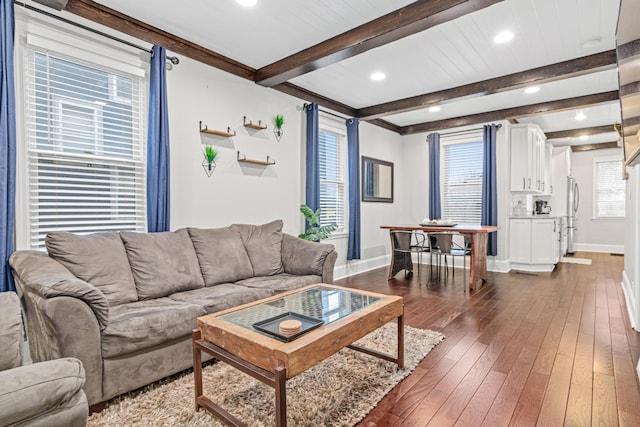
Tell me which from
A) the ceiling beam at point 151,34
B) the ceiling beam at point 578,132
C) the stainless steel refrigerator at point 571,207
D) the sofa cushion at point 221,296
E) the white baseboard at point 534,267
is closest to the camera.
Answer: the sofa cushion at point 221,296

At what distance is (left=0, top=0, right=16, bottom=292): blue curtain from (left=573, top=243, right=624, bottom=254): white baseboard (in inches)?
421

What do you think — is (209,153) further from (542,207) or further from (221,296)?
(542,207)

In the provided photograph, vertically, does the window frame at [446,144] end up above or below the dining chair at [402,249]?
above

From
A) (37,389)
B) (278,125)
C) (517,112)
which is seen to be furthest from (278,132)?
(517,112)

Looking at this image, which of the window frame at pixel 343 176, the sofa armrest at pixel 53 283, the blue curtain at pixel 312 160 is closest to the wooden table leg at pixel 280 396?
the sofa armrest at pixel 53 283

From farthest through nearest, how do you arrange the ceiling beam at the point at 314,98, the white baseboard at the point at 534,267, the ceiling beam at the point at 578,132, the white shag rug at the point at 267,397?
the ceiling beam at the point at 578,132 → the white baseboard at the point at 534,267 → the ceiling beam at the point at 314,98 → the white shag rug at the point at 267,397

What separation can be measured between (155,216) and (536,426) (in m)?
3.05

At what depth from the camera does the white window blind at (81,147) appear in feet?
8.33

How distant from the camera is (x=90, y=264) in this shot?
2381mm

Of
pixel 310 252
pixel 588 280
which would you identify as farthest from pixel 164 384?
pixel 588 280

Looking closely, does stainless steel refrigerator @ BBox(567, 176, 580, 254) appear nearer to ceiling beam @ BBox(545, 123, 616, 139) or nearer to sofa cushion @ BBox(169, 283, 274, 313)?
ceiling beam @ BBox(545, 123, 616, 139)

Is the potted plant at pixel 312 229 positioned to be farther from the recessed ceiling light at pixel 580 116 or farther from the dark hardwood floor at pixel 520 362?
the recessed ceiling light at pixel 580 116

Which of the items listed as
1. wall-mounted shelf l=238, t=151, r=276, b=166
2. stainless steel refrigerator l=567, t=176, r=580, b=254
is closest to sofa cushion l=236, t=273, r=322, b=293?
wall-mounted shelf l=238, t=151, r=276, b=166

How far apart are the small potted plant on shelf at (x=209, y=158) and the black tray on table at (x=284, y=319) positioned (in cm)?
213
